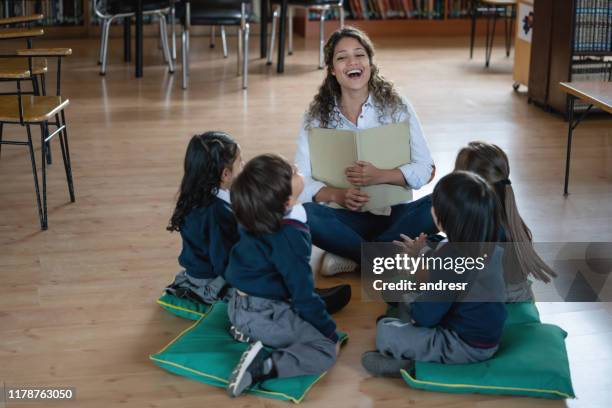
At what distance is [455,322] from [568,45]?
10.8 feet

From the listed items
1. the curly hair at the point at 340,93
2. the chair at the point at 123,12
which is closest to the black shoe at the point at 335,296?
the curly hair at the point at 340,93

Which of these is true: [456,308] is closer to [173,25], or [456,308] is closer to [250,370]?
[250,370]

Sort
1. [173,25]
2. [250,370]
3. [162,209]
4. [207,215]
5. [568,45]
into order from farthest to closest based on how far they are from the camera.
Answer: [173,25], [568,45], [162,209], [207,215], [250,370]

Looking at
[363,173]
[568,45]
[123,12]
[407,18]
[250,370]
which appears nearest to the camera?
[250,370]

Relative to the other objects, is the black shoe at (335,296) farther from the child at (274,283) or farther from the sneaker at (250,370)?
the sneaker at (250,370)

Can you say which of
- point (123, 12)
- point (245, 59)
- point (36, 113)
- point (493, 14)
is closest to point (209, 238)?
point (36, 113)

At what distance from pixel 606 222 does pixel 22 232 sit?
2335 mm

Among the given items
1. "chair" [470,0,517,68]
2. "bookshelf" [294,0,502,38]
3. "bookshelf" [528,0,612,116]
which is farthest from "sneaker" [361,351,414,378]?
"bookshelf" [294,0,502,38]

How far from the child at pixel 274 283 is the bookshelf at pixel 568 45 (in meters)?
3.28

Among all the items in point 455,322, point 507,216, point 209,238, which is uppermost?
point 507,216

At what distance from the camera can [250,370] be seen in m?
2.36

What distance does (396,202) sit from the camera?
3.30 meters

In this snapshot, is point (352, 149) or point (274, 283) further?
point (352, 149)

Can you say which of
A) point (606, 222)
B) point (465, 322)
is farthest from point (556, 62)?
point (465, 322)
